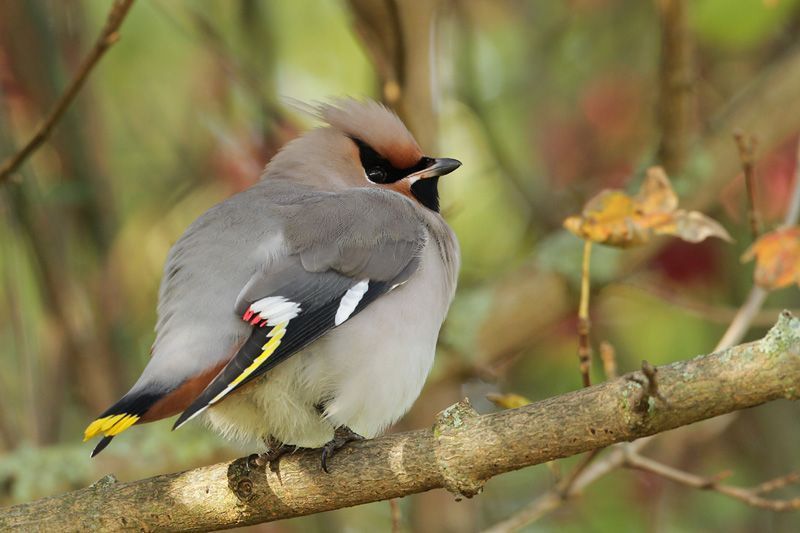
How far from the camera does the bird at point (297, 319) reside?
2807 millimetres

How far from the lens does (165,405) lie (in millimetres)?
2721

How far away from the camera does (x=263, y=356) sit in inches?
109

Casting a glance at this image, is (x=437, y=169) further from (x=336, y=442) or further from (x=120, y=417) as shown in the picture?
(x=120, y=417)

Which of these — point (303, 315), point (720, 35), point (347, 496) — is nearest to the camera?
point (347, 496)

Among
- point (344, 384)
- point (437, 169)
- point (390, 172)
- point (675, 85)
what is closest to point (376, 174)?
point (390, 172)

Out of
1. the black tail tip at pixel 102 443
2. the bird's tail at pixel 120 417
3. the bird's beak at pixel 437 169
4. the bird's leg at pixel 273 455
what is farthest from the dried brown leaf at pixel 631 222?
A: the black tail tip at pixel 102 443

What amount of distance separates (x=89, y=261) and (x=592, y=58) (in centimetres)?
258

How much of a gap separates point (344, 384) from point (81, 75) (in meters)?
1.12

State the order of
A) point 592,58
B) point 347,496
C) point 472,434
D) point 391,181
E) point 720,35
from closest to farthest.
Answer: point 472,434, point 347,496, point 391,181, point 720,35, point 592,58

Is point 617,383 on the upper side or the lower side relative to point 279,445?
upper

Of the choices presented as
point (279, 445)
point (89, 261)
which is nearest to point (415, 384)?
point (279, 445)

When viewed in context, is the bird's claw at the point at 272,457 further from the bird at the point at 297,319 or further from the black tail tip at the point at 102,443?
the black tail tip at the point at 102,443

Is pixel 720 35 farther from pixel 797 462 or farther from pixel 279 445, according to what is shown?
pixel 279 445

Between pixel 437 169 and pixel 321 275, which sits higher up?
pixel 437 169
